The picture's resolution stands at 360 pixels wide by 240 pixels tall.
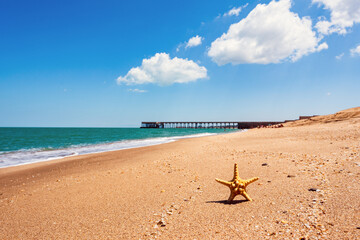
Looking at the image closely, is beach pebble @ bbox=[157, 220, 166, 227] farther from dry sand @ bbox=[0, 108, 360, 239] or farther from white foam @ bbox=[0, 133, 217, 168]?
white foam @ bbox=[0, 133, 217, 168]

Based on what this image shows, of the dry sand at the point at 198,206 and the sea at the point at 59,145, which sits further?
the sea at the point at 59,145

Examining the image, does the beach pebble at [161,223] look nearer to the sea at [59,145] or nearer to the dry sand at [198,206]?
the dry sand at [198,206]

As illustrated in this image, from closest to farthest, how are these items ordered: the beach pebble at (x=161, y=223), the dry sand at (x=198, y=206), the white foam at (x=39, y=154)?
the dry sand at (x=198, y=206) < the beach pebble at (x=161, y=223) < the white foam at (x=39, y=154)

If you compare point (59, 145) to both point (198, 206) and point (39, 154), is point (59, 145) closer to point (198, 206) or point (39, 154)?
point (39, 154)

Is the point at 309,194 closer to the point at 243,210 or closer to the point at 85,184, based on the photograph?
the point at 243,210

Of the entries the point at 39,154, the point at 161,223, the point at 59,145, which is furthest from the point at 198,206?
the point at 59,145

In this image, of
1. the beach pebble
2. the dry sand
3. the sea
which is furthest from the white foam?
the beach pebble

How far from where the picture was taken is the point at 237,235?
306cm

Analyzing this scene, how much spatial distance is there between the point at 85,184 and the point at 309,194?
6.69 meters

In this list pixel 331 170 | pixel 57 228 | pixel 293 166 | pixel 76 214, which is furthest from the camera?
pixel 293 166

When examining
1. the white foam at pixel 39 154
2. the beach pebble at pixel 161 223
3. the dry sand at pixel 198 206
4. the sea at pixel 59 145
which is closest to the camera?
the dry sand at pixel 198 206

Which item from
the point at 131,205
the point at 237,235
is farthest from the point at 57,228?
the point at 237,235

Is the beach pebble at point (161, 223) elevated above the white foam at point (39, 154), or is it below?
above

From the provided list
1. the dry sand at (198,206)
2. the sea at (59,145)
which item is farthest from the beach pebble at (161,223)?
the sea at (59,145)
